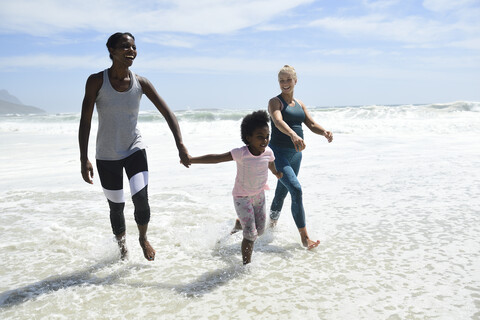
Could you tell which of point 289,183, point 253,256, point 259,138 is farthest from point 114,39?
point 253,256

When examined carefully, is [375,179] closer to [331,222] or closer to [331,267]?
[331,222]

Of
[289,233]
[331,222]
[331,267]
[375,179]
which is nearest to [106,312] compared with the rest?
[331,267]

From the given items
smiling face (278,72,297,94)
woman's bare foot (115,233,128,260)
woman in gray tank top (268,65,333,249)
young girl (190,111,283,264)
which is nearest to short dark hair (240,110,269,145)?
young girl (190,111,283,264)

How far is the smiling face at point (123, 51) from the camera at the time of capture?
3570 millimetres

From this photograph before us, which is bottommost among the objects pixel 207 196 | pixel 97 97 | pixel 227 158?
pixel 207 196

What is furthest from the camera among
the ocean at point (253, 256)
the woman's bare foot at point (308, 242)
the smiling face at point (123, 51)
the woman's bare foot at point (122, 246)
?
the woman's bare foot at point (308, 242)

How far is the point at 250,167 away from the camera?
12.3ft

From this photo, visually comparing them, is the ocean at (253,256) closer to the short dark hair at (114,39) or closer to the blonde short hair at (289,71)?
the blonde short hair at (289,71)

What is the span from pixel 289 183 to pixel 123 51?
6.97ft

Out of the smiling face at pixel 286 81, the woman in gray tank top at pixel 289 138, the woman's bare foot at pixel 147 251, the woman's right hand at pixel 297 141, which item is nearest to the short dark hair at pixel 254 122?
the woman's right hand at pixel 297 141

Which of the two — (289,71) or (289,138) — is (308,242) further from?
(289,71)

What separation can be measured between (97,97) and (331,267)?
2.64 m

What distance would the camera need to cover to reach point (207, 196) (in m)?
7.07

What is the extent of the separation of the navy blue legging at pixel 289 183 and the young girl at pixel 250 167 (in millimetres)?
556
